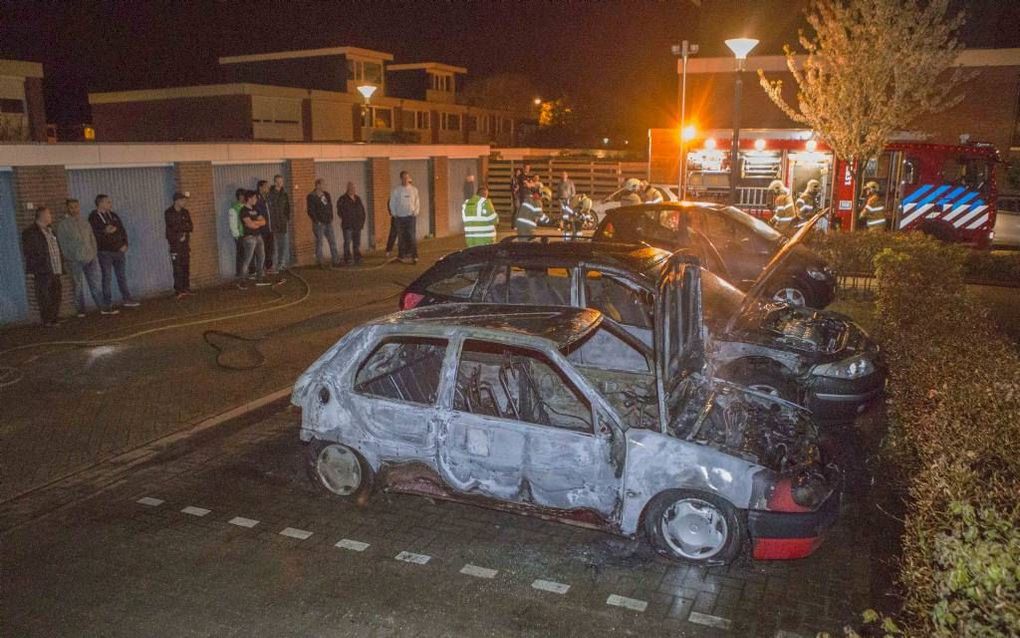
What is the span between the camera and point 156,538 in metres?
5.31

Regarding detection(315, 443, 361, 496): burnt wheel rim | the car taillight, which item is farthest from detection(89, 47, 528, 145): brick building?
detection(315, 443, 361, 496): burnt wheel rim

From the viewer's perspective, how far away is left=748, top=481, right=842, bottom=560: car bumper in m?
4.49

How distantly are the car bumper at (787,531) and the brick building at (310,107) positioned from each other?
2346 cm

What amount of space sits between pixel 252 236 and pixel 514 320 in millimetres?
10376

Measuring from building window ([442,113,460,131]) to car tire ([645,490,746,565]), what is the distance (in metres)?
48.0

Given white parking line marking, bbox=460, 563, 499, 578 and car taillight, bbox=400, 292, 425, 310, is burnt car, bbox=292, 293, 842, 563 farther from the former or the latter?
car taillight, bbox=400, 292, 425, 310

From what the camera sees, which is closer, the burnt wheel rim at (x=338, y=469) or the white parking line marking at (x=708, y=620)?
the white parking line marking at (x=708, y=620)

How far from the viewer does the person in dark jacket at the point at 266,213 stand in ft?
47.6

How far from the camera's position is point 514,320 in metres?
5.29

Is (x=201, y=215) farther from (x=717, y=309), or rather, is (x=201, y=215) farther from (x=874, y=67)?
(x=874, y=67)

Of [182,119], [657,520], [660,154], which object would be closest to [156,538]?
[657,520]

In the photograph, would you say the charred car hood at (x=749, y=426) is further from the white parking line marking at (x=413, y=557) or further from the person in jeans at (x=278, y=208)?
the person in jeans at (x=278, y=208)

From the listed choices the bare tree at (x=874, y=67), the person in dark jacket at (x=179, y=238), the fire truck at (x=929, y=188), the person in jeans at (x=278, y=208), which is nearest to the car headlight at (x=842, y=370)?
the bare tree at (x=874, y=67)

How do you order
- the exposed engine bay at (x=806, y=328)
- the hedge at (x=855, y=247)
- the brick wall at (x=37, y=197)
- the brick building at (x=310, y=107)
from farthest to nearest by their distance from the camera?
the brick building at (x=310, y=107), the hedge at (x=855, y=247), the brick wall at (x=37, y=197), the exposed engine bay at (x=806, y=328)
